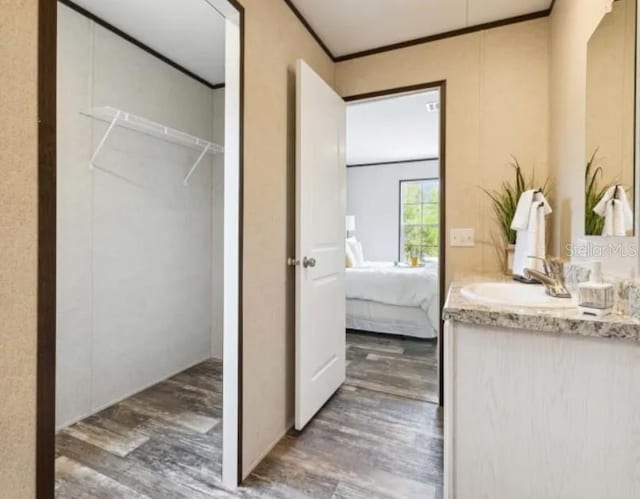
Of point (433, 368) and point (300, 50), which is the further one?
point (433, 368)

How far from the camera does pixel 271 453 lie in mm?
1730

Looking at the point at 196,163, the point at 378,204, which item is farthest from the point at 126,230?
the point at 378,204

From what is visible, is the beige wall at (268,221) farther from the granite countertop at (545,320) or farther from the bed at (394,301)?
the bed at (394,301)

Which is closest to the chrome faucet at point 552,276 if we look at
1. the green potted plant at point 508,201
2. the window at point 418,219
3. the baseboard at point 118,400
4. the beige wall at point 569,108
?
the beige wall at point 569,108

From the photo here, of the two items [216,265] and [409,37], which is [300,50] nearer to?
[409,37]

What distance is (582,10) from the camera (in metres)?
1.44

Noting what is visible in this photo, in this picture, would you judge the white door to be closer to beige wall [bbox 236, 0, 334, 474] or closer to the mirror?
beige wall [bbox 236, 0, 334, 474]

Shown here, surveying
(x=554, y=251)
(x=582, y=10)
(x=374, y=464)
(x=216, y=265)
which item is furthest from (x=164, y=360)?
(x=582, y=10)

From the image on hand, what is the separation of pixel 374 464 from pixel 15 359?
1511 mm

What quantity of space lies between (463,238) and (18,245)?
211 centimetres

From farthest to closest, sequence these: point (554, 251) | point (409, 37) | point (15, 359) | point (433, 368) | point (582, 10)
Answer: point (433, 368) < point (409, 37) < point (554, 251) < point (582, 10) < point (15, 359)

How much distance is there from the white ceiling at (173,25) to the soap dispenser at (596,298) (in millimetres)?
2186

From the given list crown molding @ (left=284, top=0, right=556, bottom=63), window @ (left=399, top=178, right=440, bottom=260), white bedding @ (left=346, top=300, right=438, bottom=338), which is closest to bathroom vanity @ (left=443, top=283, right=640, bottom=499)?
crown molding @ (left=284, top=0, right=556, bottom=63)

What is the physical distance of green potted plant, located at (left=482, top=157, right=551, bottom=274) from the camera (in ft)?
6.54
